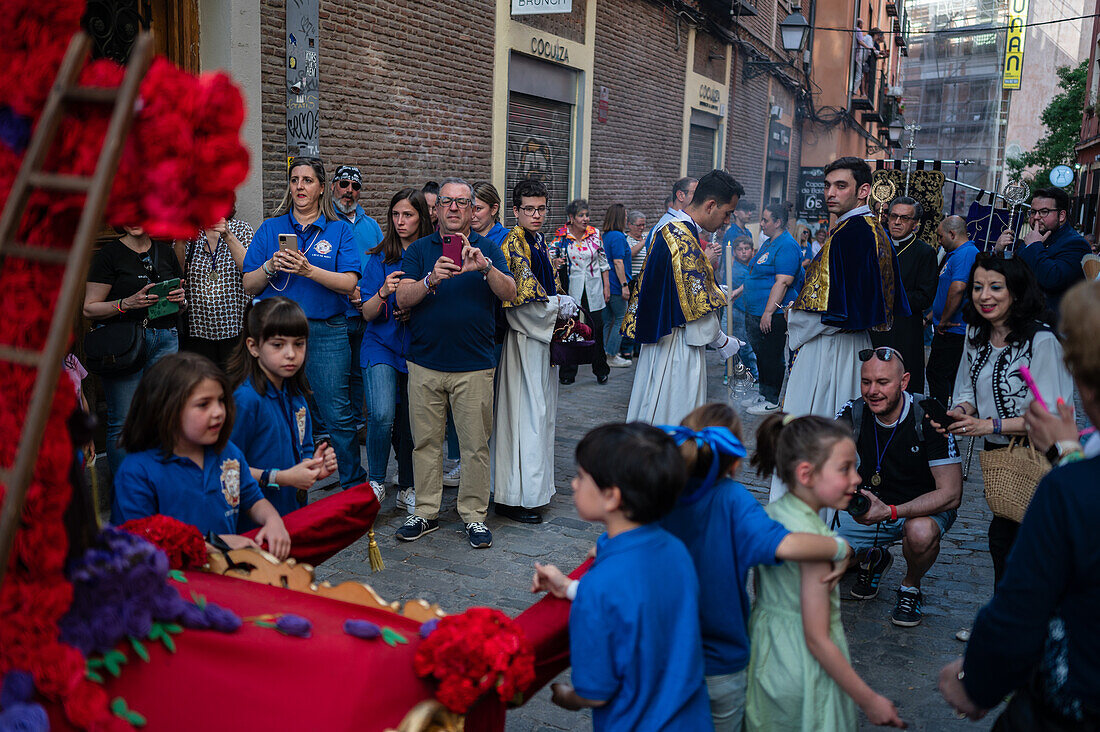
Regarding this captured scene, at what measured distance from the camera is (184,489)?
293 centimetres

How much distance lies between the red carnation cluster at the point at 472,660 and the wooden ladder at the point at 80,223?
2.99 feet

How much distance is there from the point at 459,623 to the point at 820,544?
973 millimetres

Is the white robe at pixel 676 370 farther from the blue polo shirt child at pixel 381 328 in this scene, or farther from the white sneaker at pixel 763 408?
the white sneaker at pixel 763 408

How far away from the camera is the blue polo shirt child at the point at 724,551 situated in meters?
2.46

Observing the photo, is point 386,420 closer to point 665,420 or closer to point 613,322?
point 665,420

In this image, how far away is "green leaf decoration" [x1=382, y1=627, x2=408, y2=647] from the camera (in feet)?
→ 7.00

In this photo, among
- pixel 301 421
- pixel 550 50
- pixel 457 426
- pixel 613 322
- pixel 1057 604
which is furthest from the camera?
pixel 550 50

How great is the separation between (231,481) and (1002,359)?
3501 mm

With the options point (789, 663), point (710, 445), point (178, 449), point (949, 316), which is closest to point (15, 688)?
point (178, 449)

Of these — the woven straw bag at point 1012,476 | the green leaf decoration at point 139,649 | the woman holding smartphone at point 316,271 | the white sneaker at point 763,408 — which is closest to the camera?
the green leaf decoration at point 139,649

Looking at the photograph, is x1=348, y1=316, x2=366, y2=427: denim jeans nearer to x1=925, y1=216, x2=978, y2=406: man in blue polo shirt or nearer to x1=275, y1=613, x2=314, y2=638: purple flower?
x1=275, y1=613, x2=314, y2=638: purple flower

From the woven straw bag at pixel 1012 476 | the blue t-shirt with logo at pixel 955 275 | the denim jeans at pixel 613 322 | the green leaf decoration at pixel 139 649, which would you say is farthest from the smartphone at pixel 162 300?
the denim jeans at pixel 613 322

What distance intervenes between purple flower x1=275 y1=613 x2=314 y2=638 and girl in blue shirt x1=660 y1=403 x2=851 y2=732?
1016mm

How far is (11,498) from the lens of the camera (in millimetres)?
1474
